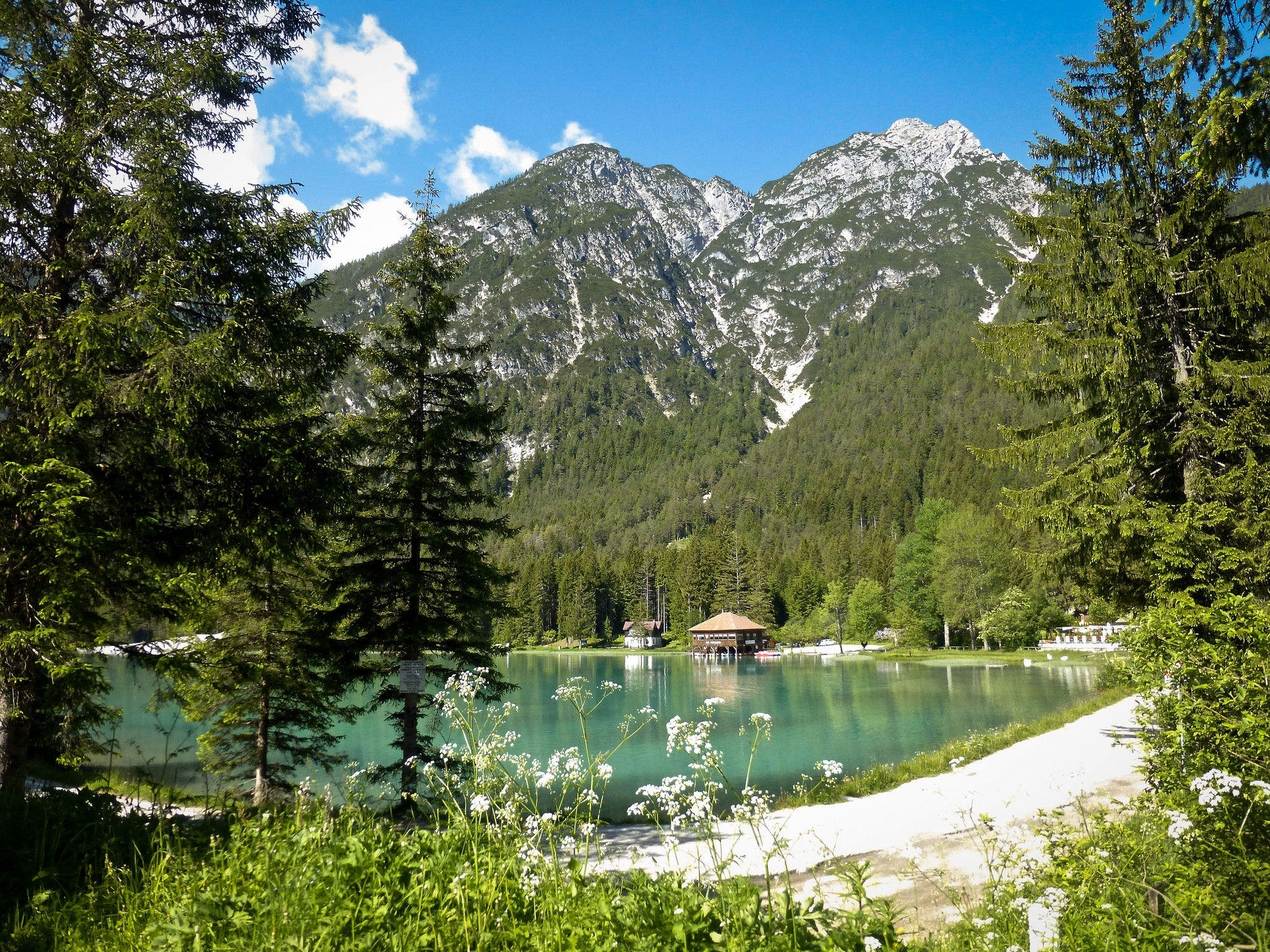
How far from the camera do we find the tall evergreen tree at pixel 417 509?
34.8ft

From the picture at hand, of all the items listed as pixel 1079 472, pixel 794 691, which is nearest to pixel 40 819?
pixel 1079 472

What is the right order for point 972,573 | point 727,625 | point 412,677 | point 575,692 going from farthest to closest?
point 727,625
point 972,573
point 412,677
point 575,692

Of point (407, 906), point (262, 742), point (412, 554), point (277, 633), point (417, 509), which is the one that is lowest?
point (262, 742)

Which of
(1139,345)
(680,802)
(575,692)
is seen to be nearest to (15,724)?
(575,692)

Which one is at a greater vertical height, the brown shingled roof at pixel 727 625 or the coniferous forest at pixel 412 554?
the coniferous forest at pixel 412 554

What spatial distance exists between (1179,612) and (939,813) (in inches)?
211

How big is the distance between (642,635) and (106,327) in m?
86.0

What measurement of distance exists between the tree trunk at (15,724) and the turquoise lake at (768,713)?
680 mm

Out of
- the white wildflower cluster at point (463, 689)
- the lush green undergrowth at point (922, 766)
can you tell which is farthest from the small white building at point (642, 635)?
the white wildflower cluster at point (463, 689)

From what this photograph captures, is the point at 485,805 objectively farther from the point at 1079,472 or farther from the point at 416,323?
the point at 1079,472

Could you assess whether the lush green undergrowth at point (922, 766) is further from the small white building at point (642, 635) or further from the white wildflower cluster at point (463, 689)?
the small white building at point (642, 635)

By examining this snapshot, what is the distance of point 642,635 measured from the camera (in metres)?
88.6

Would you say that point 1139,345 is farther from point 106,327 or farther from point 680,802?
point 106,327

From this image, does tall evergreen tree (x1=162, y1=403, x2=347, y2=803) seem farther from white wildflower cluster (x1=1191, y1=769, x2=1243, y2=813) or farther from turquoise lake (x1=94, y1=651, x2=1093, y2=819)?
white wildflower cluster (x1=1191, y1=769, x2=1243, y2=813)
